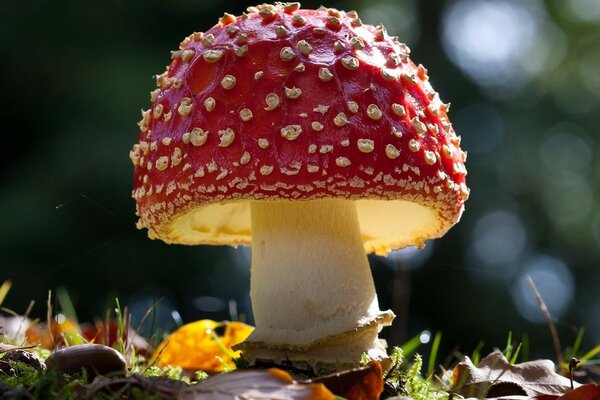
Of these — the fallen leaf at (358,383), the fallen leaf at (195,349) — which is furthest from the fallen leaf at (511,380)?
the fallen leaf at (195,349)

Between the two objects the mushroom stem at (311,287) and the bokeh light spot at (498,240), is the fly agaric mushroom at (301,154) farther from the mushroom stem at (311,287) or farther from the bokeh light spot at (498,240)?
the bokeh light spot at (498,240)

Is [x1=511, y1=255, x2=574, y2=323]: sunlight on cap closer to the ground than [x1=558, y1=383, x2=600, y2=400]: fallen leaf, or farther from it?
closer to the ground

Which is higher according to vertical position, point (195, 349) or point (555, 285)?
point (195, 349)

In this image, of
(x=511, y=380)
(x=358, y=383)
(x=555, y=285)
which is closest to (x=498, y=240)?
(x=555, y=285)

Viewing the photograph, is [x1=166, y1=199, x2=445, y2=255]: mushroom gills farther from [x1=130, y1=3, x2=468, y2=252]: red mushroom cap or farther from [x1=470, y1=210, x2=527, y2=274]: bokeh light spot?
[x1=470, y1=210, x2=527, y2=274]: bokeh light spot

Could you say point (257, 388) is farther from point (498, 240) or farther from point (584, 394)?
point (498, 240)

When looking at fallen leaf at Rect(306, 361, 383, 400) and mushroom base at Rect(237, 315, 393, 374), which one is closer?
fallen leaf at Rect(306, 361, 383, 400)

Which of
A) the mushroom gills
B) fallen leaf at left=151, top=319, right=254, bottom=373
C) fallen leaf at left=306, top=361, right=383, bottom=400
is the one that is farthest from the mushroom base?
fallen leaf at left=151, top=319, right=254, bottom=373
